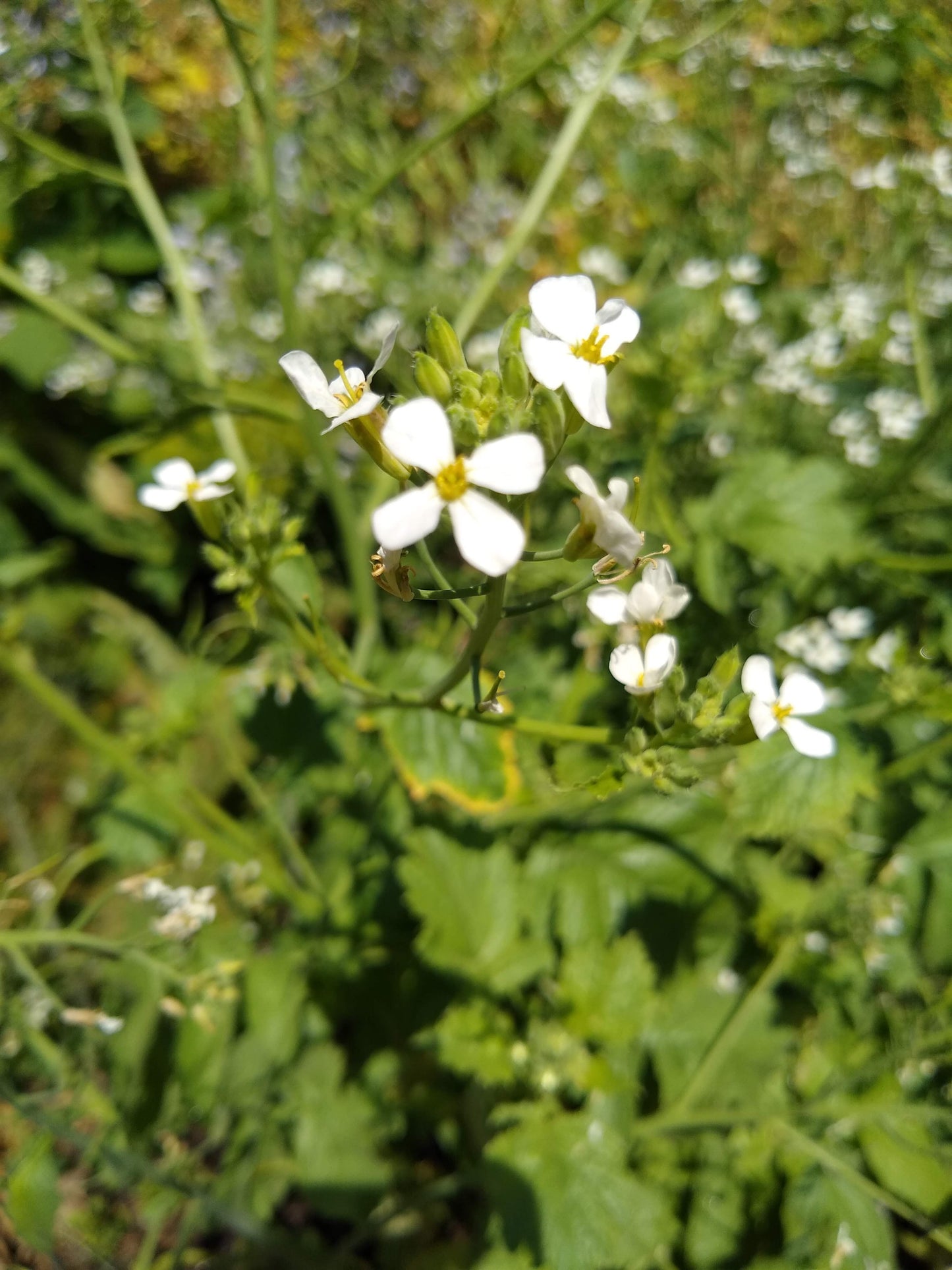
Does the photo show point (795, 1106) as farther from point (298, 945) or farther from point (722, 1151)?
point (298, 945)

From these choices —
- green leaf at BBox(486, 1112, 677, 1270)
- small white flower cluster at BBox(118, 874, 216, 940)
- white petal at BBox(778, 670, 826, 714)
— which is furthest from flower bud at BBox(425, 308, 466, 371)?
green leaf at BBox(486, 1112, 677, 1270)

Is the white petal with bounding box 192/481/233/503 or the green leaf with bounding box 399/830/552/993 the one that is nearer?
the white petal with bounding box 192/481/233/503

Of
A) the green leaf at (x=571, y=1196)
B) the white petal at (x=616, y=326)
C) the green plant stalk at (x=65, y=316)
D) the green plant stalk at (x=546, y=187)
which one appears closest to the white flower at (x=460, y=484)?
the white petal at (x=616, y=326)

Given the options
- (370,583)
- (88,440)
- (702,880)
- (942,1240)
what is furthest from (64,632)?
(942,1240)

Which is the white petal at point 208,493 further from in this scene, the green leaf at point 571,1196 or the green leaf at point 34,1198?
the green leaf at point 571,1196

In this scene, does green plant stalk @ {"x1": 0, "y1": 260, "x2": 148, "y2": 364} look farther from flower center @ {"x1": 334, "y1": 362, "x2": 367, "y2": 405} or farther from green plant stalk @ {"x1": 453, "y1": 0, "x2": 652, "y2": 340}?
flower center @ {"x1": 334, "y1": 362, "x2": 367, "y2": 405}
